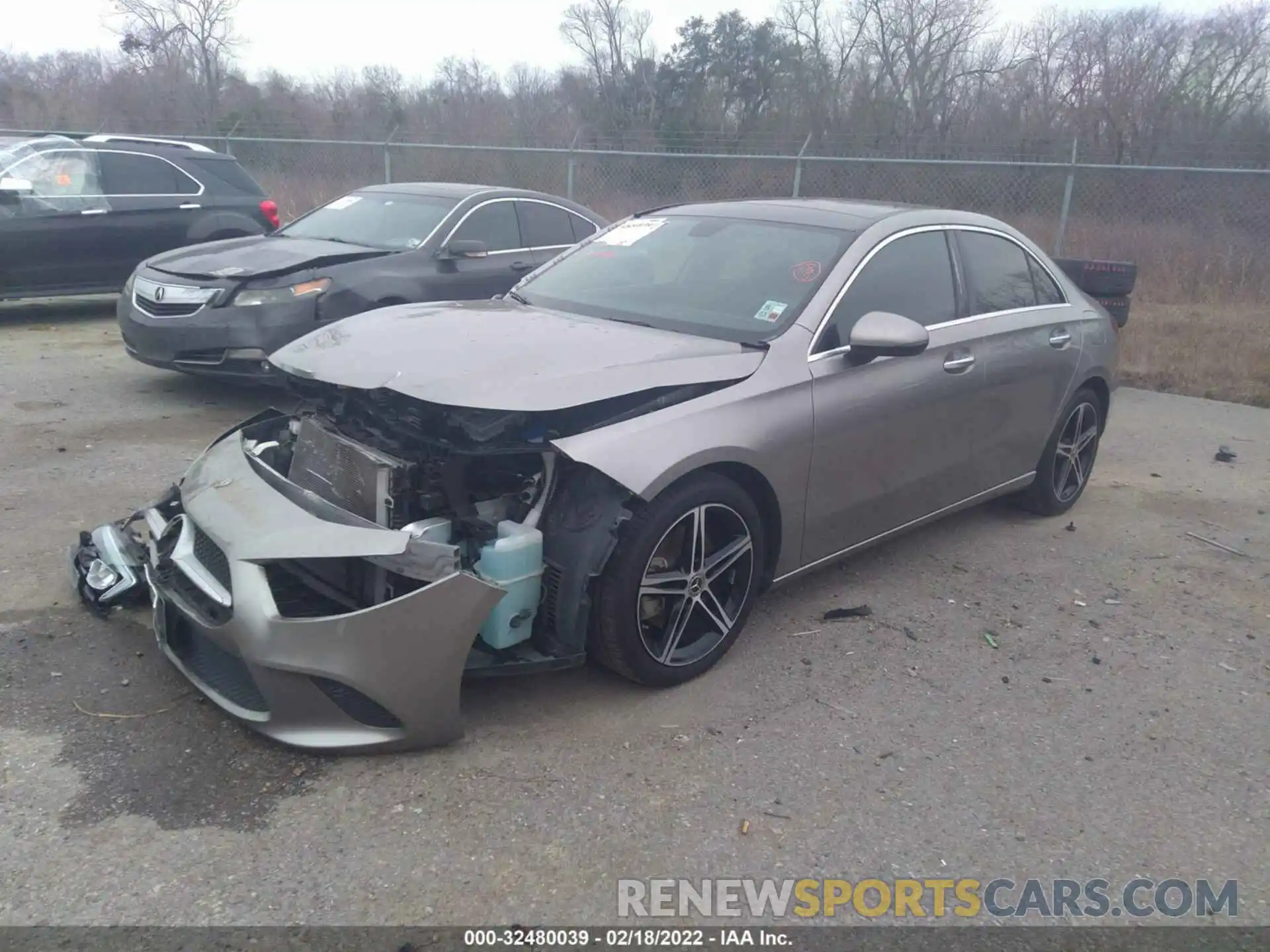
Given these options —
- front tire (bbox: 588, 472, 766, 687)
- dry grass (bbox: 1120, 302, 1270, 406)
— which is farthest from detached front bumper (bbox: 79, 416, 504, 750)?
dry grass (bbox: 1120, 302, 1270, 406)

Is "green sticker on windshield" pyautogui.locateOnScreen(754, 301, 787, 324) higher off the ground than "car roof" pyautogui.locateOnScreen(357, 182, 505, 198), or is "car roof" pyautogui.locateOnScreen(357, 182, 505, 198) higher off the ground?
"car roof" pyautogui.locateOnScreen(357, 182, 505, 198)

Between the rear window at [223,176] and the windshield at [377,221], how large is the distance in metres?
2.67

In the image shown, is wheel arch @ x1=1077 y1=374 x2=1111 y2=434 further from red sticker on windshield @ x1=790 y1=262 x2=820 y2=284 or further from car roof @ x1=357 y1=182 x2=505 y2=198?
car roof @ x1=357 y1=182 x2=505 y2=198

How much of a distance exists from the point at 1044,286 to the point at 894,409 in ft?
5.60

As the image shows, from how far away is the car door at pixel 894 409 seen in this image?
4.08m

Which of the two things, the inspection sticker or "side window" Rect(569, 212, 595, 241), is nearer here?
the inspection sticker

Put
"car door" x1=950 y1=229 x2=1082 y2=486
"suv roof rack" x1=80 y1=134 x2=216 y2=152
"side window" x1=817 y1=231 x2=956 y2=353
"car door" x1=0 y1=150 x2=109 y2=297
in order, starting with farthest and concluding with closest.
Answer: "suv roof rack" x1=80 y1=134 x2=216 y2=152 → "car door" x1=0 y1=150 x2=109 y2=297 → "car door" x1=950 y1=229 x2=1082 y2=486 → "side window" x1=817 y1=231 x2=956 y2=353

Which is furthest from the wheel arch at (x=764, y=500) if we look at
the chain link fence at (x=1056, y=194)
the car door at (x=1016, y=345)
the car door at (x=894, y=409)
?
the chain link fence at (x=1056, y=194)

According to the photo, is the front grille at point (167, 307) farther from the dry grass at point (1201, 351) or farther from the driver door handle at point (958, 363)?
the dry grass at point (1201, 351)

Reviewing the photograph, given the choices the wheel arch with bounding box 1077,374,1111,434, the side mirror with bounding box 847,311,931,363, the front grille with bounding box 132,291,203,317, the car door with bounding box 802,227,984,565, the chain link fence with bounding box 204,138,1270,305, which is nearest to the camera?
the side mirror with bounding box 847,311,931,363

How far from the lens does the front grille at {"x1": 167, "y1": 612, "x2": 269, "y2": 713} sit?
3150 millimetres

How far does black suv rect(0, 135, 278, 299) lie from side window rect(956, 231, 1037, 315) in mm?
7892

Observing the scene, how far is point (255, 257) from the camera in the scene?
7363mm

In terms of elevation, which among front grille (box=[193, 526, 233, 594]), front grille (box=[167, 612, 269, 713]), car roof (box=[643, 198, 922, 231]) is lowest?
front grille (box=[167, 612, 269, 713])
